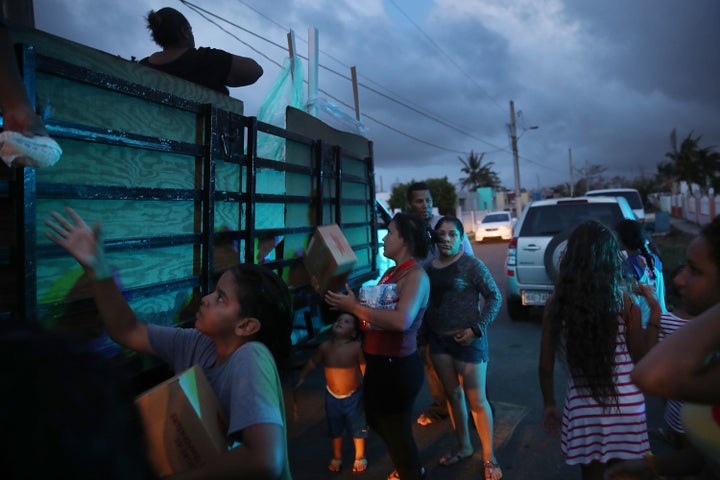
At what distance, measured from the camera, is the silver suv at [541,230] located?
6.93 m

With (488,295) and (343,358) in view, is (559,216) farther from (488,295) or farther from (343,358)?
(343,358)

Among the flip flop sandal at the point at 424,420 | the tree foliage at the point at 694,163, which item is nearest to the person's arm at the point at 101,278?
the flip flop sandal at the point at 424,420

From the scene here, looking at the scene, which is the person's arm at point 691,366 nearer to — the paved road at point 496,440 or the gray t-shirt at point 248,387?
the gray t-shirt at point 248,387

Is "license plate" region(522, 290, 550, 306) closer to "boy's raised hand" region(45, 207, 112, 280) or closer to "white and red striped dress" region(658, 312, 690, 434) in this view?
"white and red striped dress" region(658, 312, 690, 434)

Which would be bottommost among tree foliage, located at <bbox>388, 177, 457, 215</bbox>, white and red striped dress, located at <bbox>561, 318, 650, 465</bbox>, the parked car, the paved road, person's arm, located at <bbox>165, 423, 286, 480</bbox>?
the paved road

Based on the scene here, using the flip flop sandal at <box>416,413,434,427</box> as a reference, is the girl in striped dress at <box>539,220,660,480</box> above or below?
above

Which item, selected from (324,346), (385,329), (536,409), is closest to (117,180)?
(385,329)

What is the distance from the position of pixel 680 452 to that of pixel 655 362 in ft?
2.35

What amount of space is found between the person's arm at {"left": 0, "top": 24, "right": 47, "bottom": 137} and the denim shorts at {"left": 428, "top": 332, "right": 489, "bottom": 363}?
2.64 meters

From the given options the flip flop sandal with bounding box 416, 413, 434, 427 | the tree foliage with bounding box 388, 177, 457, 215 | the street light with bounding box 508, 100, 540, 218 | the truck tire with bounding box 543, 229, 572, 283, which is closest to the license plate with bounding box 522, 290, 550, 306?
the truck tire with bounding box 543, 229, 572, 283

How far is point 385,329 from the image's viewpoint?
A: 2664mm

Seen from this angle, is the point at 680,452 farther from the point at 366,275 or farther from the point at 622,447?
the point at 366,275

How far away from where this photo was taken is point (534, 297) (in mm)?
7062

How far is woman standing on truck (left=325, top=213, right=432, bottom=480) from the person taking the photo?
8.55 feet
